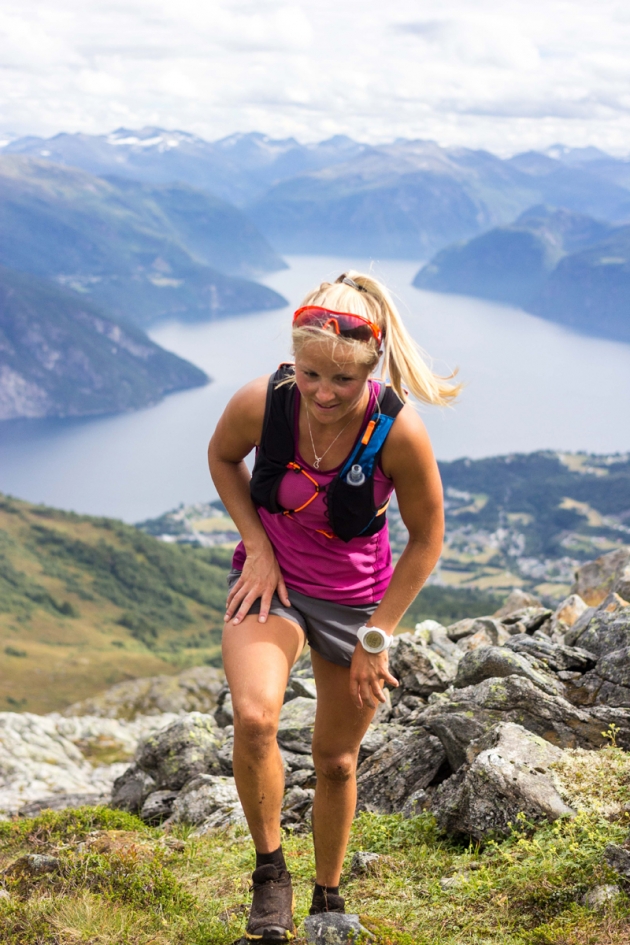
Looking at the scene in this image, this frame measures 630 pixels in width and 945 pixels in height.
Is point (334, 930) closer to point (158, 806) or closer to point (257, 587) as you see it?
point (257, 587)

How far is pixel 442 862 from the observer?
589cm

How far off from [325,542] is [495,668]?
4.54 meters

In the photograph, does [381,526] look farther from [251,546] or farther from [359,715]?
[359,715]

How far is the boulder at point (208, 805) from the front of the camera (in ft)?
26.7

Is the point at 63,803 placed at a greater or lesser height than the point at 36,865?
lesser

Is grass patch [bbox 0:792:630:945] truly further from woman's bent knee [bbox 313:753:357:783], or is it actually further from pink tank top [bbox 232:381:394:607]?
pink tank top [bbox 232:381:394:607]

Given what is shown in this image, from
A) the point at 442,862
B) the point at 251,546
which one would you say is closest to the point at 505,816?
the point at 442,862

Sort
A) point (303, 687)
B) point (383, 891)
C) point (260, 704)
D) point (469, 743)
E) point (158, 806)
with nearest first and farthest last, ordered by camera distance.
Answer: point (260, 704) < point (383, 891) < point (469, 743) < point (158, 806) < point (303, 687)

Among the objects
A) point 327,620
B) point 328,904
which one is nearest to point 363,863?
point 328,904

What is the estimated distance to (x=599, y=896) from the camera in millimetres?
4812

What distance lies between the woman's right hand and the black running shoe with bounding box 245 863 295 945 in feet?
4.91

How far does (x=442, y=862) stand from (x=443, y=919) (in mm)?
883

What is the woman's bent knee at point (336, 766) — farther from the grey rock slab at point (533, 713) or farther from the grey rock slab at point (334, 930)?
the grey rock slab at point (533, 713)

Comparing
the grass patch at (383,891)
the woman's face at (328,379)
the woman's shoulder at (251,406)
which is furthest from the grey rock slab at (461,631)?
the woman's face at (328,379)
